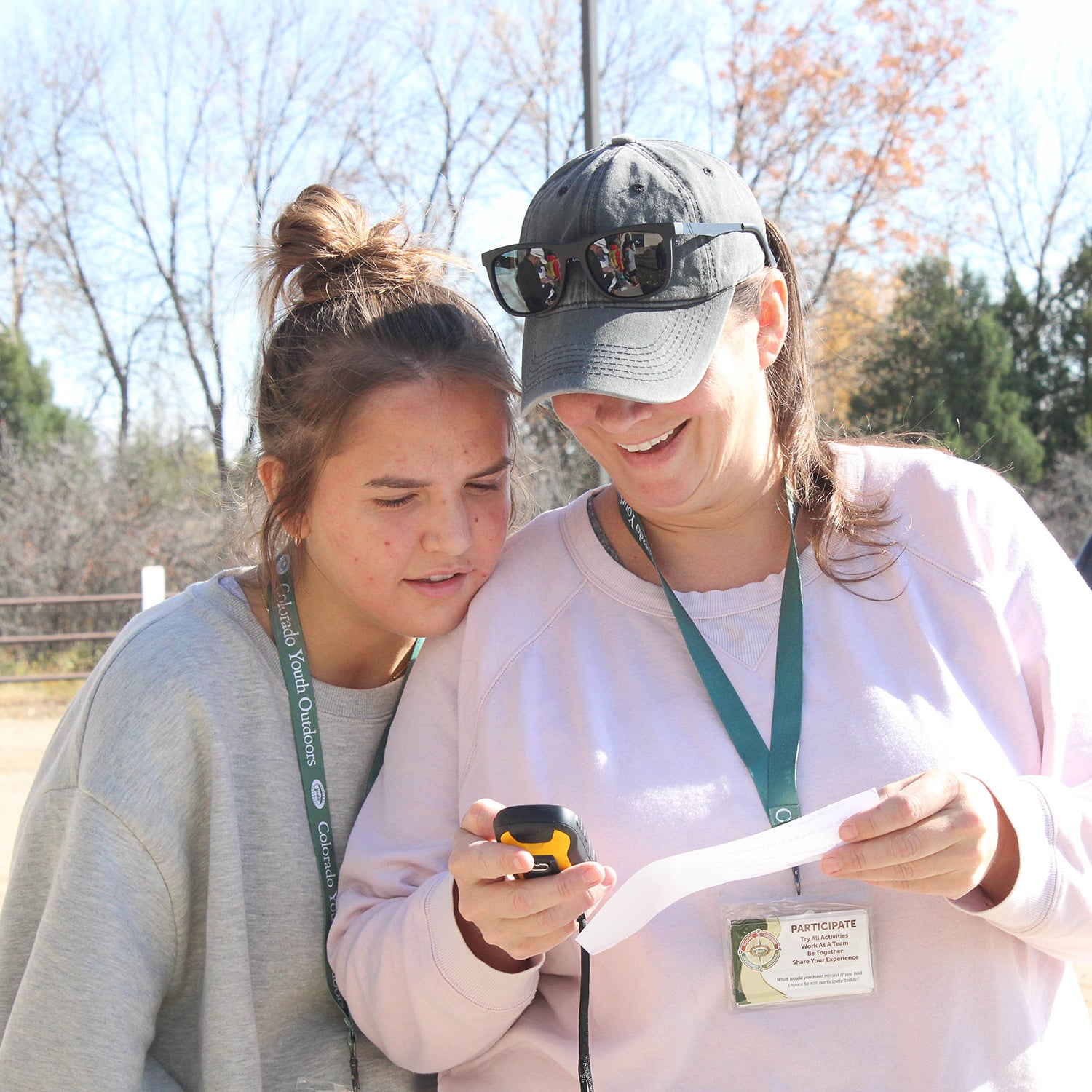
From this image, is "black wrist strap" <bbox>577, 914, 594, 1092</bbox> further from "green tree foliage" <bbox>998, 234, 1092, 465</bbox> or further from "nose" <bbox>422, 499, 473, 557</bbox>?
"green tree foliage" <bbox>998, 234, 1092, 465</bbox>

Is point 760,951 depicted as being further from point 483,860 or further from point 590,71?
point 590,71

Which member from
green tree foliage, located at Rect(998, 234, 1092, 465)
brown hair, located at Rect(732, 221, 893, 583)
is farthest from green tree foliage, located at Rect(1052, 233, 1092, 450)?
brown hair, located at Rect(732, 221, 893, 583)

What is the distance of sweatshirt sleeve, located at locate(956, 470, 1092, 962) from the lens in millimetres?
1704

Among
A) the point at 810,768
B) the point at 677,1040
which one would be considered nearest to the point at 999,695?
the point at 810,768

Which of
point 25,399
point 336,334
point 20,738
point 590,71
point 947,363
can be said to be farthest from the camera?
point 947,363

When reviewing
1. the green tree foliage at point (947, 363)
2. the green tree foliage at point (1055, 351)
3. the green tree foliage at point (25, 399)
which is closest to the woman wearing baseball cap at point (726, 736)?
the green tree foliage at point (25, 399)

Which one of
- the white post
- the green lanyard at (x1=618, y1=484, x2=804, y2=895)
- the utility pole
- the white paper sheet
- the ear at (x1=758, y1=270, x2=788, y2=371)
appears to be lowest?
the white paper sheet

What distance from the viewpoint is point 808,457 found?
85.3 inches

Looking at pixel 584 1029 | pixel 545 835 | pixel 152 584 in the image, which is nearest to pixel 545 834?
pixel 545 835

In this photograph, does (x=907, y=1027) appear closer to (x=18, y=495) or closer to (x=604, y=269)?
(x=604, y=269)

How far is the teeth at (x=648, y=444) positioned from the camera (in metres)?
1.96

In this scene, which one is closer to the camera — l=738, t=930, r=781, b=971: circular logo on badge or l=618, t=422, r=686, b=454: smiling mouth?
l=738, t=930, r=781, b=971: circular logo on badge

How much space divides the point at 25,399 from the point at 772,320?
2098 cm

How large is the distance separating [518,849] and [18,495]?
17.9 m
